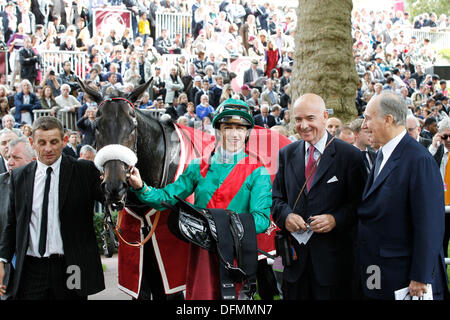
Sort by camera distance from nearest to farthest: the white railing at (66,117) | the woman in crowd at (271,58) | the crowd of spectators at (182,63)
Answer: the white railing at (66,117) → the crowd of spectators at (182,63) → the woman in crowd at (271,58)

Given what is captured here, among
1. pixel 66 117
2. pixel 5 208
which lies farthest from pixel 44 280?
pixel 66 117

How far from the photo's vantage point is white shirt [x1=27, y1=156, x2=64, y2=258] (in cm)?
338

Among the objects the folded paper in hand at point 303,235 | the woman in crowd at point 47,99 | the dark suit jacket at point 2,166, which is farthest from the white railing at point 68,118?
the folded paper in hand at point 303,235

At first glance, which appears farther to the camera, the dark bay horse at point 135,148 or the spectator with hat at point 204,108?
the spectator with hat at point 204,108

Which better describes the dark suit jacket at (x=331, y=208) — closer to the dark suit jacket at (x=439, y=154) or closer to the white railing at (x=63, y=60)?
the dark suit jacket at (x=439, y=154)

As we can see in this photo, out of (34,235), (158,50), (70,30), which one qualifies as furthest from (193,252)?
(158,50)

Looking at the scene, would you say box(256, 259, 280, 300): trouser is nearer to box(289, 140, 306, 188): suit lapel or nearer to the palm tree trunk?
box(289, 140, 306, 188): suit lapel

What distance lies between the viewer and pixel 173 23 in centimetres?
1925

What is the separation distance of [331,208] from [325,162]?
28cm

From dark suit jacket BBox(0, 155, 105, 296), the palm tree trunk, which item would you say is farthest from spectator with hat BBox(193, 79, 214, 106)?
dark suit jacket BBox(0, 155, 105, 296)

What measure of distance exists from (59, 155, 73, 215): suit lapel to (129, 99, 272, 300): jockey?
524 mm

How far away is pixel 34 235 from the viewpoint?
3.38 meters

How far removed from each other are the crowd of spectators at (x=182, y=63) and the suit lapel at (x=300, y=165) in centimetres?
567

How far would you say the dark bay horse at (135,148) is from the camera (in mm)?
Result: 3186
